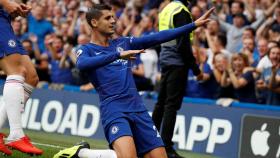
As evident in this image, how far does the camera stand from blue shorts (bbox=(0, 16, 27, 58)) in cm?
891

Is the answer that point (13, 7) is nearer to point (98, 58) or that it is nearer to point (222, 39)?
point (98, 58)

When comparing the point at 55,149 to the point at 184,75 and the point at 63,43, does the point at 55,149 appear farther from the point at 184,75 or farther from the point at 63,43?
the point at 63,43

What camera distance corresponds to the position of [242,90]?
515 inches

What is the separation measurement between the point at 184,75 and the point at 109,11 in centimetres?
246

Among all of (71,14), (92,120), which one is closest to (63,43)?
(71,14)

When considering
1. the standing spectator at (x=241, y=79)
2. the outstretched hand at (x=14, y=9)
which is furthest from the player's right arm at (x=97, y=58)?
the standing spectator at (x=241, y=79)

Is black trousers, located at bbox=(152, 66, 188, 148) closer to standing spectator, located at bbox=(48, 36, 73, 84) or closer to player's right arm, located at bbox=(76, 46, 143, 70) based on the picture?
player's right arm, located at bbox=(76, 46, 143, 70)

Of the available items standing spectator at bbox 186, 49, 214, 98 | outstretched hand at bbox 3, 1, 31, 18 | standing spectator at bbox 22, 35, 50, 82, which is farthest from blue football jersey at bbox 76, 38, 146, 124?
standing spectator at bbox 22, 35, 50, 82

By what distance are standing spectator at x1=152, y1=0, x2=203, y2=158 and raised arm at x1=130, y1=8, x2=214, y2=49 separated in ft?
6.48

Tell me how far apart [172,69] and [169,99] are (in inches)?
16.4

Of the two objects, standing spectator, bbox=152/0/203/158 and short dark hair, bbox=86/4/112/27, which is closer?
short dark hair, bbox=86/4/112/27

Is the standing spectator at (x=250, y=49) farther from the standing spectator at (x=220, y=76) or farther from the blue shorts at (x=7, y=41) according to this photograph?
the blue shorts at (x=7, y=41)

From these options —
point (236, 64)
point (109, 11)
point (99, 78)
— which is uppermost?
point (109, 11)

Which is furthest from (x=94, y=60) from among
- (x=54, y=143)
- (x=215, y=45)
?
(x=215, y=45)
